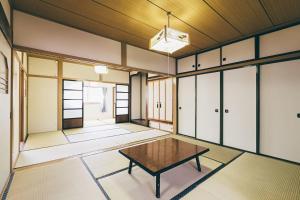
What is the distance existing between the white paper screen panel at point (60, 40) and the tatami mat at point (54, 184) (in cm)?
210

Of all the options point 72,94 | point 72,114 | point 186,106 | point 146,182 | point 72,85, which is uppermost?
point 72,85

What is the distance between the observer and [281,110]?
9.13 ft

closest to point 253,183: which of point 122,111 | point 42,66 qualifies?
point 122,111

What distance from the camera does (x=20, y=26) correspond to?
7.64 feet

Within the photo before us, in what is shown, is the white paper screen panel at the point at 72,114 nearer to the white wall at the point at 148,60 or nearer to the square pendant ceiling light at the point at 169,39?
the white wall at the point at 148,60

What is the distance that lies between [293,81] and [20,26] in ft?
16.2

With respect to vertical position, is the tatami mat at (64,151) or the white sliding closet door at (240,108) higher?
the white sliding closet door at (240,108)

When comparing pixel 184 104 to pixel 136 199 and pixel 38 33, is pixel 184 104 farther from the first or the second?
pixel 38 33

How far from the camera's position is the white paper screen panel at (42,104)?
190 inches

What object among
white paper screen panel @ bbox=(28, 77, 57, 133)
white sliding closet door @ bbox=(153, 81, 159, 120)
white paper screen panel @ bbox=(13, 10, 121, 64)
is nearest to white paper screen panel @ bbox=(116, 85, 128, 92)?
white sliding closet door @ bbox=(153, 81, 159, 120)

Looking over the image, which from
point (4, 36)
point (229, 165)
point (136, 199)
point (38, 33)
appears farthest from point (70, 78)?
point (229, 165)

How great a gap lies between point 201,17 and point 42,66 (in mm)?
5378

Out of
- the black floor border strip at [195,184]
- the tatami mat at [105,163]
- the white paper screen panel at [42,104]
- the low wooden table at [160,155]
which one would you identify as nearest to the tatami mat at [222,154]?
the black floor border strip at [195,184]

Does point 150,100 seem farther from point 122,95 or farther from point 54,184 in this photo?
point 54,184
